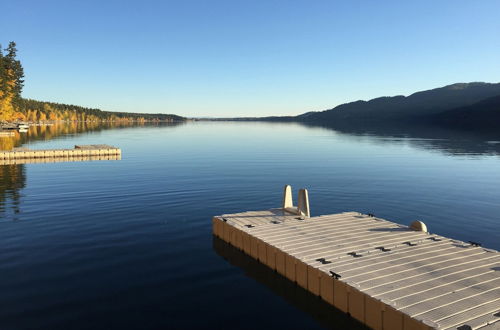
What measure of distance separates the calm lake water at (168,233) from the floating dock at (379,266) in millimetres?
757

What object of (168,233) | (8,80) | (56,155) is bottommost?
(168,233)

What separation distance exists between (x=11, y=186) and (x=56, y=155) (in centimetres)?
2424

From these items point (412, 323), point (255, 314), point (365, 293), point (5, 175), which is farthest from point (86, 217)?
point (5, 175)

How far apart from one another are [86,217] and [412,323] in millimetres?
20122

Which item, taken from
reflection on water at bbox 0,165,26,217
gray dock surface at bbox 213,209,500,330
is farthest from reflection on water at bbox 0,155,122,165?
gray dock surface at bbox 213,209,500,330

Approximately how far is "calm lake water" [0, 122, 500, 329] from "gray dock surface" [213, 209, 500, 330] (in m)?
0.83

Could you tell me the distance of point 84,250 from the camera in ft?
56.9

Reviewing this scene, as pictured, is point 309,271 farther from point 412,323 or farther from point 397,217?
point 397,217

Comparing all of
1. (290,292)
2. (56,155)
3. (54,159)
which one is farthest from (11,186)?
(290,292)

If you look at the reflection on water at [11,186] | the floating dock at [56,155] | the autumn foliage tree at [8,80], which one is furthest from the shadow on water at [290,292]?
the autumn foliage tree at [8,80]

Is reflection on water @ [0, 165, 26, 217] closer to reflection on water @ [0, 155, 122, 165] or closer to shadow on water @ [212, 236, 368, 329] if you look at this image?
reflection on water @ [0, 155, 122, 165]

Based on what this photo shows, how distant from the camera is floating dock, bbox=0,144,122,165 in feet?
172

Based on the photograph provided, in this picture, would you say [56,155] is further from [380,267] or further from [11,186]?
[380,267]

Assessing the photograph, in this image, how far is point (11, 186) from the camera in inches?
1323
